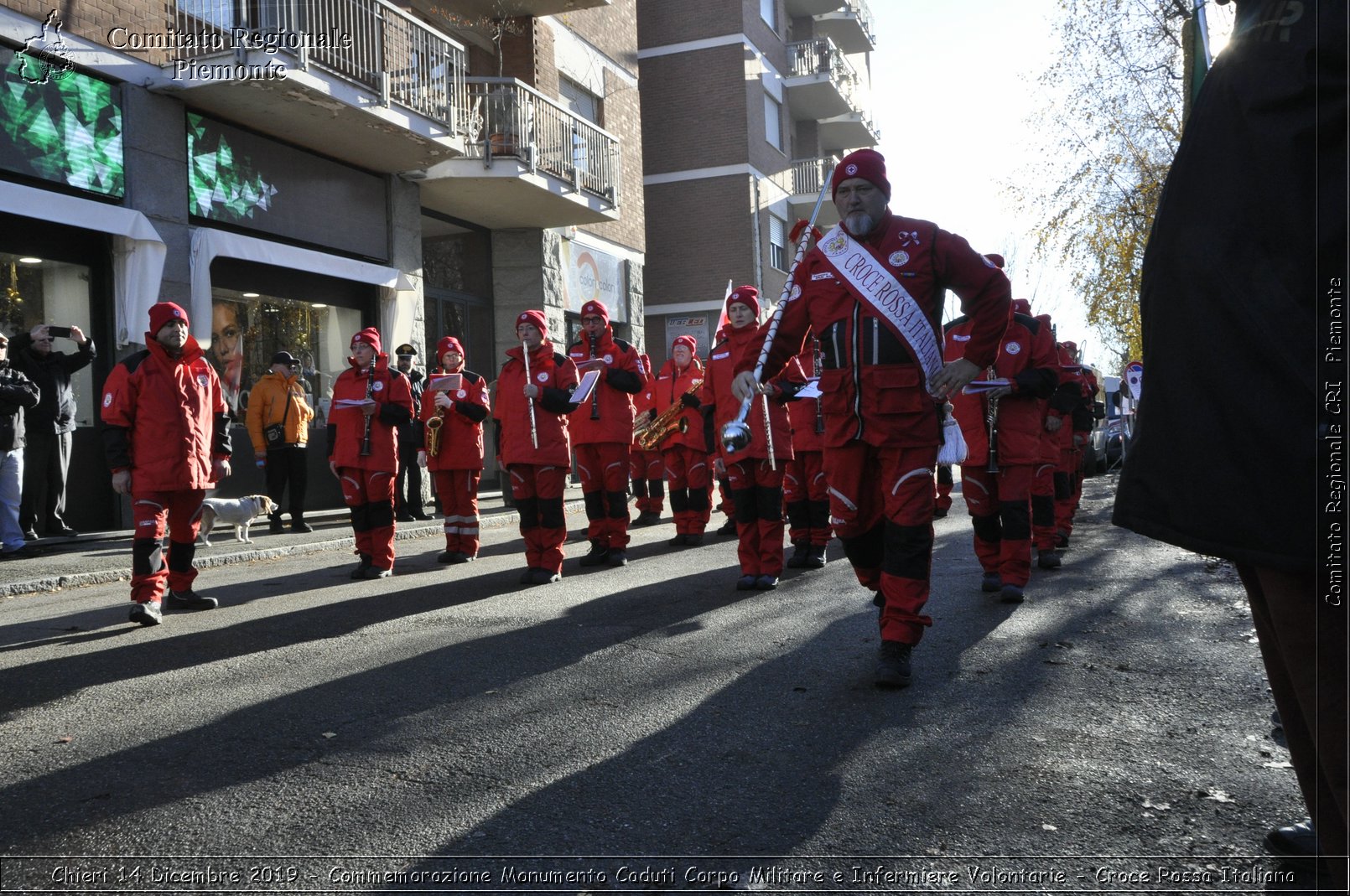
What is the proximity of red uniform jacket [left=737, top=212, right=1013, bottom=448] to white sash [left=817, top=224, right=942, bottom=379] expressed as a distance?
37 millimetres

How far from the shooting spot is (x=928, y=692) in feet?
15.5

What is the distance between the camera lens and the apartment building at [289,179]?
12.1m

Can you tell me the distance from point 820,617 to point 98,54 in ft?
34.1

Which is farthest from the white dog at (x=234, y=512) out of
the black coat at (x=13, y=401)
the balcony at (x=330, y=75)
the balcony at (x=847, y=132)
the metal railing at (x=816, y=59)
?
the balcony at (x=847, y=132)

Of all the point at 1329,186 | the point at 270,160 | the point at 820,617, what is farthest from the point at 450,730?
the point at 270,160

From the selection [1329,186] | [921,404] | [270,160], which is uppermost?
[270,160]

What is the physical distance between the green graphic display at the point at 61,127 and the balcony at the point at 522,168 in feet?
19.2

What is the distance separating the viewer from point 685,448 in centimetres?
1279

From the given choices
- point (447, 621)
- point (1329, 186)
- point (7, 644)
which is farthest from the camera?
point (447, 621)

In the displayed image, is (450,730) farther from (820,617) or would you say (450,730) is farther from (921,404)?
(820,617)

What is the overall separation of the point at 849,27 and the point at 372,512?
1474 inches

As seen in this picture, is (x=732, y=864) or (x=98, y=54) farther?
(x=98, y=54)

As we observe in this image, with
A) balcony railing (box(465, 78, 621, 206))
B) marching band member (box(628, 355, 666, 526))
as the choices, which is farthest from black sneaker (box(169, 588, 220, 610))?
balcony railing (box(465, 78, 621, 206))

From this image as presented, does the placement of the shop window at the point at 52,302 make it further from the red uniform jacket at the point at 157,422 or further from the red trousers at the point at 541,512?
the red trousers at the point at 541,512
